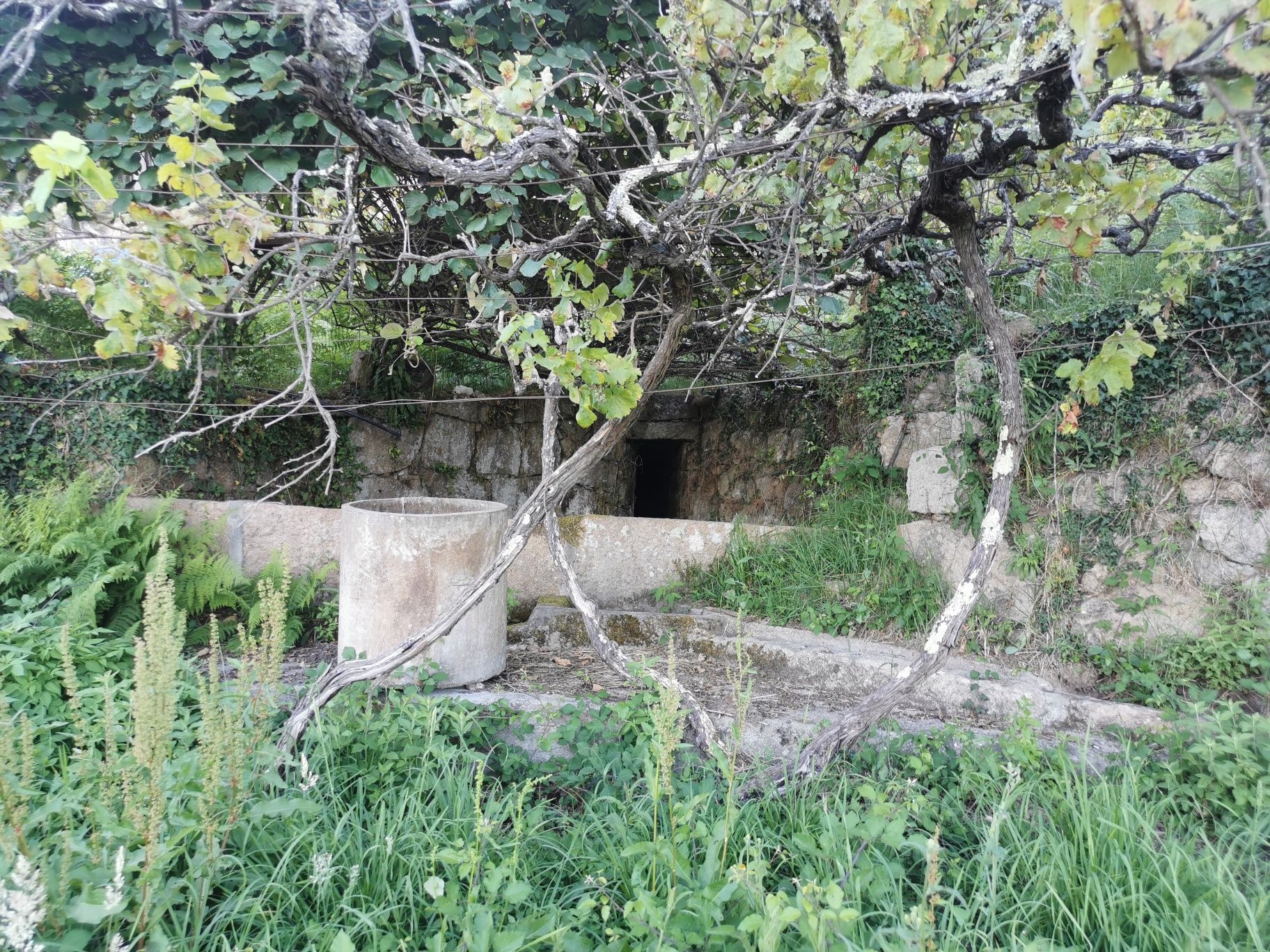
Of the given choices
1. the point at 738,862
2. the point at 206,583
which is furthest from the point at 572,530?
the point at 738,862

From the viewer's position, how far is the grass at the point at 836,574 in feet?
13.4

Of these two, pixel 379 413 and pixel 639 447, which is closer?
pixel 379 413

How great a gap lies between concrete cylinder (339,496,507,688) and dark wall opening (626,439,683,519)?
4115 mm

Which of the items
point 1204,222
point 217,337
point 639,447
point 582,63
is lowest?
point 639,447

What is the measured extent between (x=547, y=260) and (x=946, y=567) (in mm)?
3004

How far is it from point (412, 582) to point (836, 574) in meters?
2.61

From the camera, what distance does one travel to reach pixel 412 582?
339 centimetres

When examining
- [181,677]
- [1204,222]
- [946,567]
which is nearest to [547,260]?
[181,677]

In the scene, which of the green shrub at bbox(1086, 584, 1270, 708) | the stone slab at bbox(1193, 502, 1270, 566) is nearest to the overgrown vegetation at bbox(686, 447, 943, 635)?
the green shrub at bbox(1086, 584, 1270, 708)

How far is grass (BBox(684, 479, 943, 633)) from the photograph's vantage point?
409 centimetres

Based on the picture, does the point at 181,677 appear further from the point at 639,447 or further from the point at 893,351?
the point at 639,447

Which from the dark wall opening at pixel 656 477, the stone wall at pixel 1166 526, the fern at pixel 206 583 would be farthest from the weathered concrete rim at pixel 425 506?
the dark wall opening at pixel 656 477

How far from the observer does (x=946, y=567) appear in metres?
4.21

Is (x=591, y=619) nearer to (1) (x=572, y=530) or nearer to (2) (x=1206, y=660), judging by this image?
(1) (x=572, y=530)
